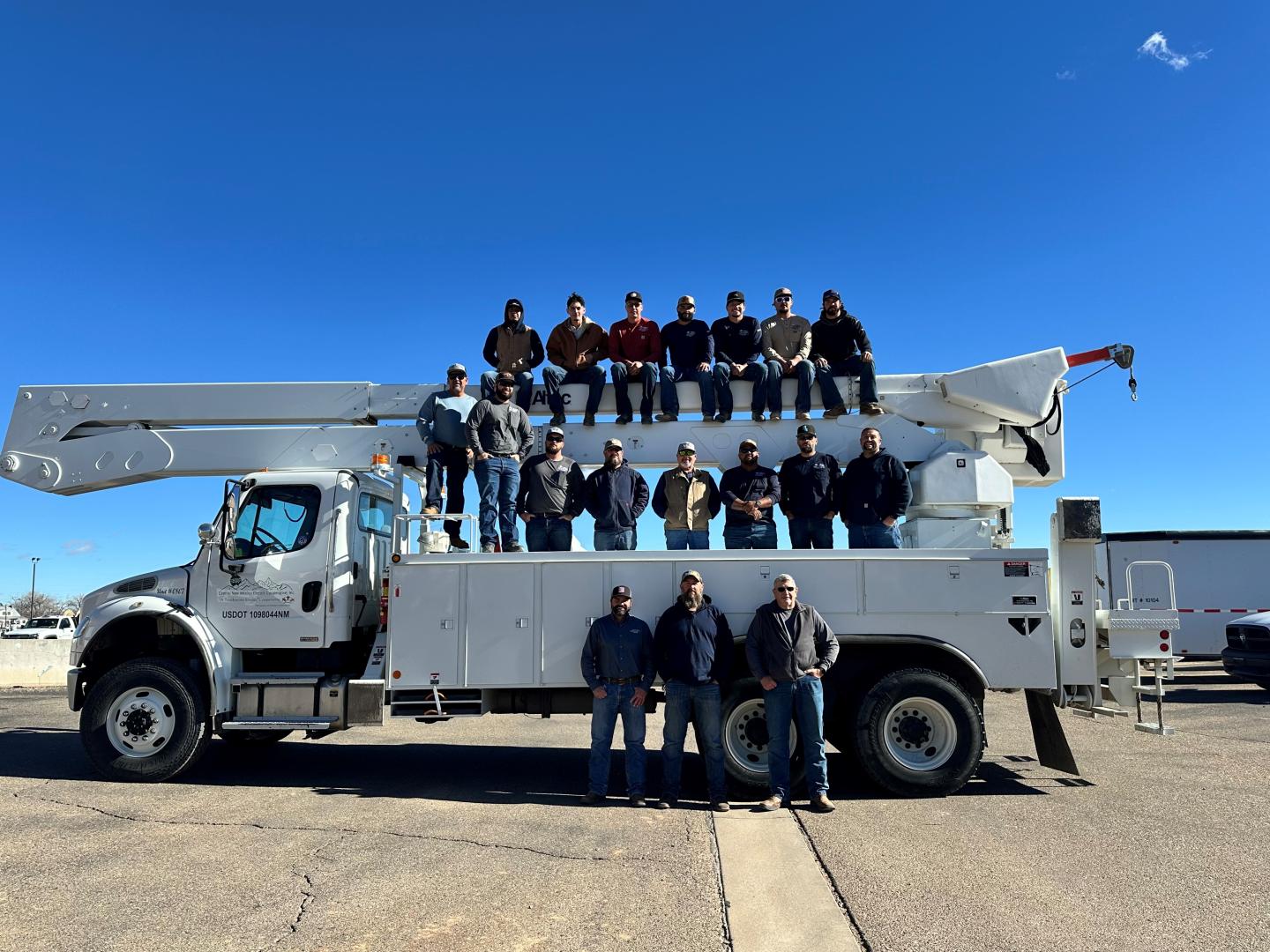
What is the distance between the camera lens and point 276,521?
818 cm

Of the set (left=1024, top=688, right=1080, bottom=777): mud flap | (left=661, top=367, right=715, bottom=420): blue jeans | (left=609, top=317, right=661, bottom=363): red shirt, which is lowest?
(left=1024, top=688, right=1080, bottom=777): mud flap

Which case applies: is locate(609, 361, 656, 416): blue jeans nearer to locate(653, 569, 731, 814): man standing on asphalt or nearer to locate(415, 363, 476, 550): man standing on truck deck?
locate(415, 363, 476, 550): man standing on truck deck

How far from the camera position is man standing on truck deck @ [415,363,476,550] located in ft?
26.7

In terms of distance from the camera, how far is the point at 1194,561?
17984 millimetres

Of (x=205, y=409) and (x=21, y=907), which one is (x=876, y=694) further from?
(x=205, y=409)

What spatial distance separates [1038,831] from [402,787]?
17.0 ft

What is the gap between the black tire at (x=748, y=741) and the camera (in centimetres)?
721

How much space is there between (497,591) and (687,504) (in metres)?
1.90

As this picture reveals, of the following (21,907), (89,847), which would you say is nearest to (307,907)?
(21,907)

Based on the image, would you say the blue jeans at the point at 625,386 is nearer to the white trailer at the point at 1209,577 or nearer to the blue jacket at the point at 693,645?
the blue jacket at the point at 693,645

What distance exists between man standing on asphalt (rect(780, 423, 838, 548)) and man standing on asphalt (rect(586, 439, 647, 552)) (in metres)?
1.38

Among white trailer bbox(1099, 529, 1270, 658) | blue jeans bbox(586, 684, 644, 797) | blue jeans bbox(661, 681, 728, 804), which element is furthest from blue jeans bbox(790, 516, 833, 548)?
white trailer bbox(1099, 529, 1270, 658)

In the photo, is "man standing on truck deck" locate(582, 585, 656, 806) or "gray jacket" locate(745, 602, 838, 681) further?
"man standing on truck deck" locate(582, 585, 656, 806)

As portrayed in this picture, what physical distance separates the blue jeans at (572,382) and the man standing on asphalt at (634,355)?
0.59 ft
